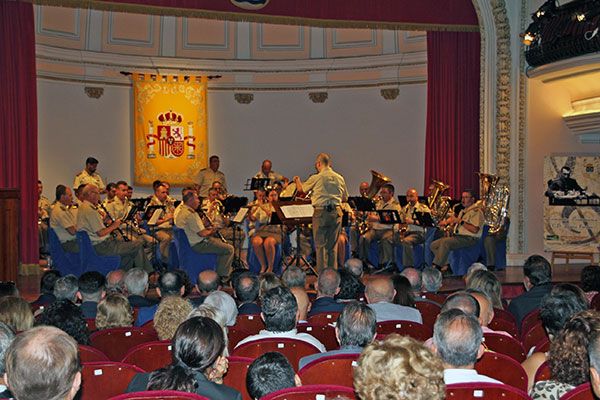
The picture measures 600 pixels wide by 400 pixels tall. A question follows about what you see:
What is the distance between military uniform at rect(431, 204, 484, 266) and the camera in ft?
38.9

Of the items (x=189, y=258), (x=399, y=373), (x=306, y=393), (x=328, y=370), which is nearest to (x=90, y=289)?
(x=328, y=370)

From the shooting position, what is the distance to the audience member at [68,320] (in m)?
4.82

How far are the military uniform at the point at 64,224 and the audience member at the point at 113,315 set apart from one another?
221 inches

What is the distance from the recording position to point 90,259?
10.6m

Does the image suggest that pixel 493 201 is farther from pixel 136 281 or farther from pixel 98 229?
pixel 136 281

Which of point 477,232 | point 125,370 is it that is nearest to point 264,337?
point 125,370

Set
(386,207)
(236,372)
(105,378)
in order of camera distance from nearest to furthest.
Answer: (105,378)
(236,372)
(386,207)

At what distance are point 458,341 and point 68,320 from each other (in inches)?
86.8

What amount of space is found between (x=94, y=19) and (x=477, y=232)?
743 cm

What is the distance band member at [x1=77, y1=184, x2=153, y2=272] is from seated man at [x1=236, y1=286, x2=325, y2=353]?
6034mm

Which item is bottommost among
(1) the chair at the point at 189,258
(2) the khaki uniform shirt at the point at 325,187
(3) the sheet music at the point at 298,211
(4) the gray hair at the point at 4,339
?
(1) the chair at the point at 189,258

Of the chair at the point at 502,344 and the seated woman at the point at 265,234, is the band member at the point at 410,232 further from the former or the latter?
the chair at the point at 502,344

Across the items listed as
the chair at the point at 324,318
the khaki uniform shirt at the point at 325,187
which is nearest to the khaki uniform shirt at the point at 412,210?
the khaki uniform shirt at the point at 325,187

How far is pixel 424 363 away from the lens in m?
2.57
